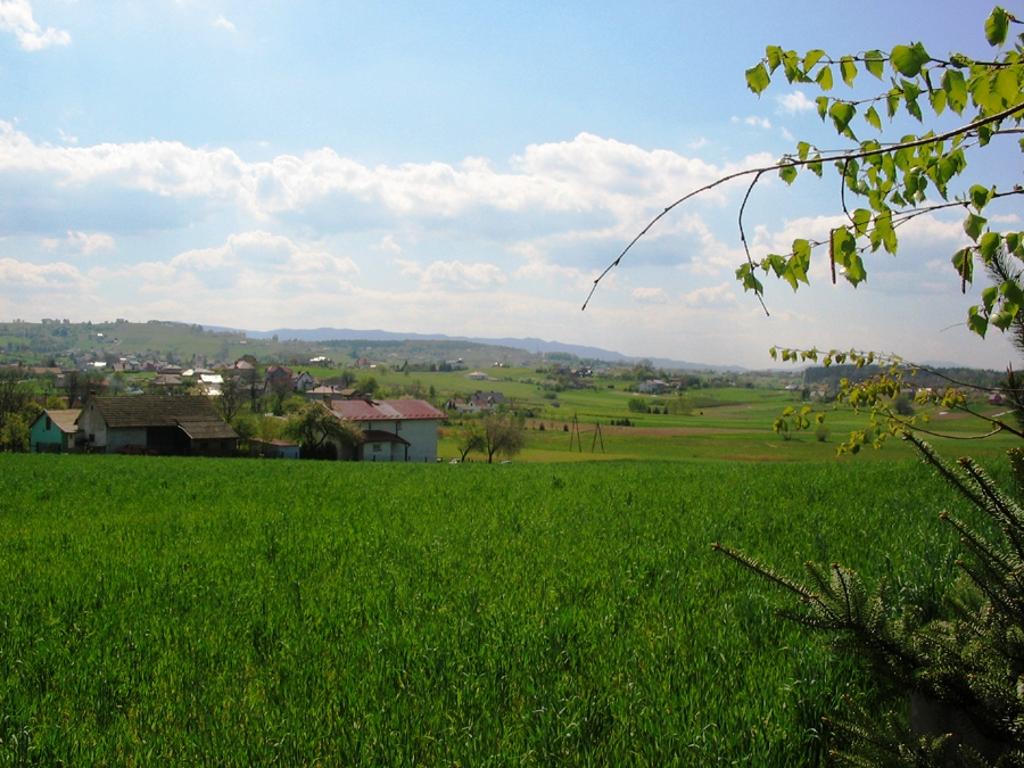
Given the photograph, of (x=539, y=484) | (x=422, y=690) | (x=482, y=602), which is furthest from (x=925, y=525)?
(x=539, y=484)

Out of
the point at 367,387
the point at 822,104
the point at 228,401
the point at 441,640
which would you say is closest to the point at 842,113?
the point at 822,104

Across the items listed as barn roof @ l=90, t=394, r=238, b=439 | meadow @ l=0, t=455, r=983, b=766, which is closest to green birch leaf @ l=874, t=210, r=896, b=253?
meadow @ l=0, t=455, r=983, b=766

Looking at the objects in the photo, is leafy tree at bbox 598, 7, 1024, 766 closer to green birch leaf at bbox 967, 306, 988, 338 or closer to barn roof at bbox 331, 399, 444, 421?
green birch leaf at bbox 967, 306, 988, 338

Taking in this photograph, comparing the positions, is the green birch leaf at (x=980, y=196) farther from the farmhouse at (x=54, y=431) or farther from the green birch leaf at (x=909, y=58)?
the farmhouse at (x=54, y=431)

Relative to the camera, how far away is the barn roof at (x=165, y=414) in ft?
195

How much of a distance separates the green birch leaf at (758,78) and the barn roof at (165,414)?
62767 mm

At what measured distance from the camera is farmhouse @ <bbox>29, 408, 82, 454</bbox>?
2502 inches

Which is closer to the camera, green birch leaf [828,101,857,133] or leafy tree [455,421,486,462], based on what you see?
green birch leaf [828,101,857,133]

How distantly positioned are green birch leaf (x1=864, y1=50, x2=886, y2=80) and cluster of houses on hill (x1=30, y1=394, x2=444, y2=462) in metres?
63.4

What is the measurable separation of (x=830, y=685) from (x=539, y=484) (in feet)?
43.6

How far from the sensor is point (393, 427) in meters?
71.9

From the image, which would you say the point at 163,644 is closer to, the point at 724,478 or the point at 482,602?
the point at 482,602

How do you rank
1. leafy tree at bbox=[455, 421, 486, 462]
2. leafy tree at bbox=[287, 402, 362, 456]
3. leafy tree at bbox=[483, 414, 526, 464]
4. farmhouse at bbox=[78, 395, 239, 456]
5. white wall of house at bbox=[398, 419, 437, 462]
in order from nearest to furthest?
farmhouse at bbox=[78, 395, 239, 456], leafy tree at bbox=[287, 402, 362, 456], white wall of house at bbox=[398, 419, 437, 462], leafy tree at bbox=[483, 414, 526, 464], leafy tree at bbox=[455, 421, 486, 462]

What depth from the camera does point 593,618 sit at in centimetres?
558
